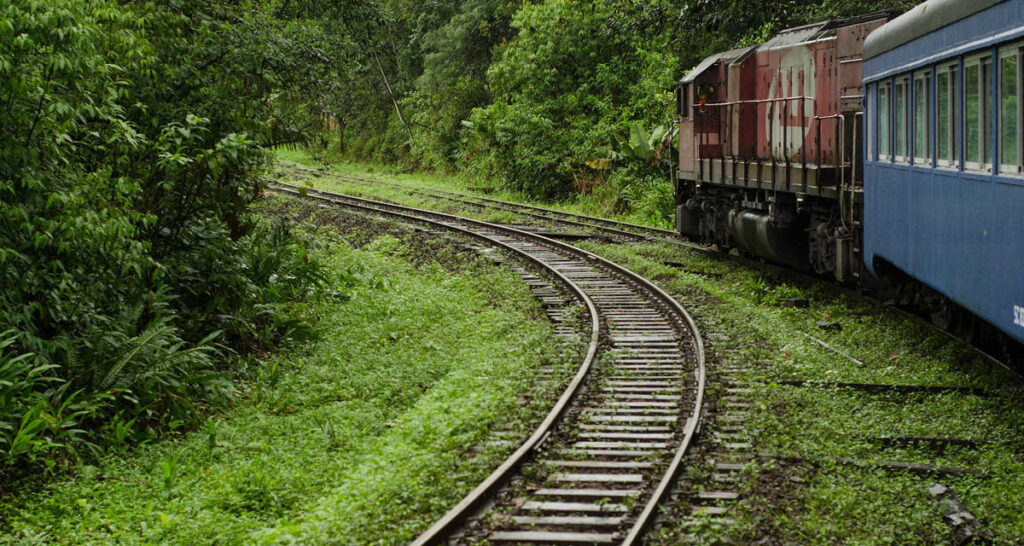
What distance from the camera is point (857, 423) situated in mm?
8766

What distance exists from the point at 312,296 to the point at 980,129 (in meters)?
10.0

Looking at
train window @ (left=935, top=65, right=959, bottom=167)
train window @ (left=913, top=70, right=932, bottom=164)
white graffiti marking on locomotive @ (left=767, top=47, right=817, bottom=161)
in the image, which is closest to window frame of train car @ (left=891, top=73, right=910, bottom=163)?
train window @ (left=913, top=70, right=932, bottom=164)

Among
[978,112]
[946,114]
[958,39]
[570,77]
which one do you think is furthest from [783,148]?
[570,77]

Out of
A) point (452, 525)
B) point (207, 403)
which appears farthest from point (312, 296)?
point (452, 525)

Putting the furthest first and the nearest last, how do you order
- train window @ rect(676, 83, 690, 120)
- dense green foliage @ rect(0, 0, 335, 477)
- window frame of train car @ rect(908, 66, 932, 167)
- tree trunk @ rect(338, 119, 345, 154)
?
tree trunk @ rect(338, 119, 345, 154) → train window @ rect(676, 83, 690, 120) → window frame of train car @ rect(908, 66, 932, 167) → dense green foliage @ rect(0, 0, 335, 477)

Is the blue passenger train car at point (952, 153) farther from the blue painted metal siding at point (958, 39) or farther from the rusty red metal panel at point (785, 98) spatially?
the rusty red metal panel at point (785, 98)

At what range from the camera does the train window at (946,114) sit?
8375 mm

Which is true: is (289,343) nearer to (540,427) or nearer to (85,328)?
(85,328)

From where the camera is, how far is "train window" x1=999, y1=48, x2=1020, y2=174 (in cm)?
674

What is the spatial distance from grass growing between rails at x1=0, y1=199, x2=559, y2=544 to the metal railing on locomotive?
4.35 m

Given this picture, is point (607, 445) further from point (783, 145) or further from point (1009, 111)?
point (783, 145)

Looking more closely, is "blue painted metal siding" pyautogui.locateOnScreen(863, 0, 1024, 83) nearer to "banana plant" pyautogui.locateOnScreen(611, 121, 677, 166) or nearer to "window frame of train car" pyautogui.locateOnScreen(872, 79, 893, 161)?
"window frame of train car" pyautogui.locateOnScreen(872, 79, 893, 161)

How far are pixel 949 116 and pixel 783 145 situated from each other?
795 centimetres

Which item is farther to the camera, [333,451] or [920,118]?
[920,118]
